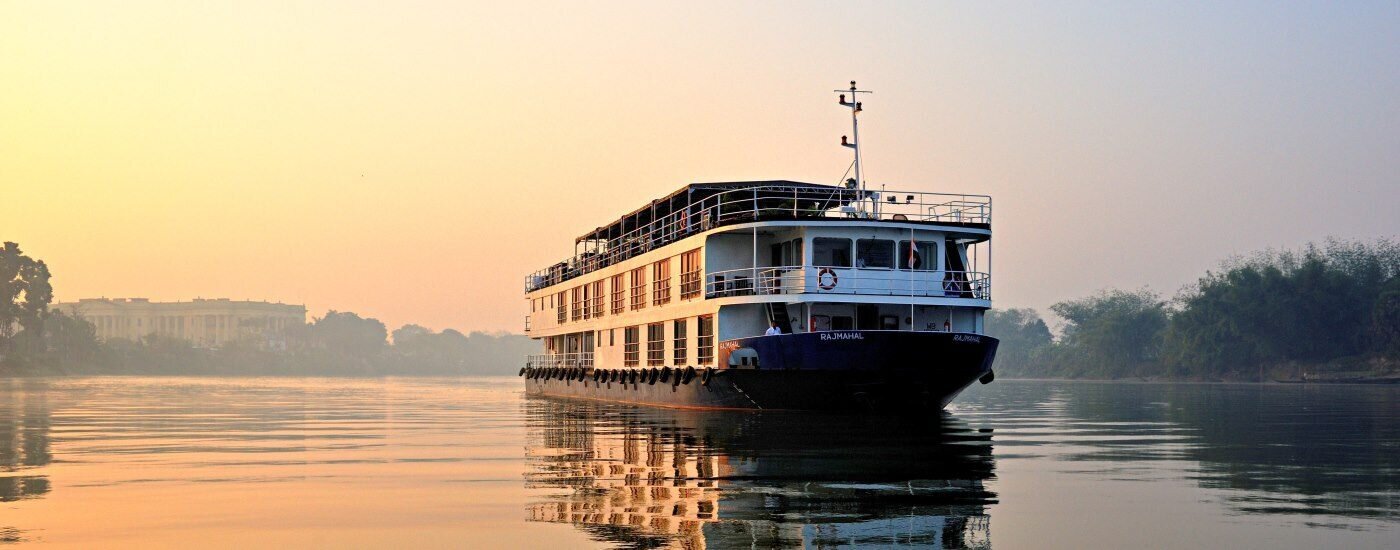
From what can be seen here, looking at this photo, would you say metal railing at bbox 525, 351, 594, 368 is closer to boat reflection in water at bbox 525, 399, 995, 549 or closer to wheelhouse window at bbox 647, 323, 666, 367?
wheelhouse window at bbox 647, 323, 666, 367

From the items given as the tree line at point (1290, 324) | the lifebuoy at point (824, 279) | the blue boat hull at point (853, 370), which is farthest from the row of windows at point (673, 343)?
the tree line at point (1290, 324)

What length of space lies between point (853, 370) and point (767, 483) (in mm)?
16764

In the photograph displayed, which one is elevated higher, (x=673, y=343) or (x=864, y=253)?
(x=864, y=253)

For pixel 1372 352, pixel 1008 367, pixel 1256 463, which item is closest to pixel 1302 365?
pixel 1372 352

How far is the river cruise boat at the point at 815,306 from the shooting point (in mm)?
31625

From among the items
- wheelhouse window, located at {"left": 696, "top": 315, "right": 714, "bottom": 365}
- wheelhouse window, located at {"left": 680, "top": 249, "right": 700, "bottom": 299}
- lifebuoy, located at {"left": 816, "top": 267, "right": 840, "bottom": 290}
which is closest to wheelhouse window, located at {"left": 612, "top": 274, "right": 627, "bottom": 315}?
wheelhouse window, located at {"left": 680, "top": 249, "right": 700, "bottom": 299}

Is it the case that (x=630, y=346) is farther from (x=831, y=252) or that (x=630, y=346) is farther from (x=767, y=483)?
(x=767, y=483)

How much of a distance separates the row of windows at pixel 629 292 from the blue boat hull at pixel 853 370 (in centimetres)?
403

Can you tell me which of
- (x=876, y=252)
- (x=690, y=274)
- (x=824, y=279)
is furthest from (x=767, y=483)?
(x=690, y=274)

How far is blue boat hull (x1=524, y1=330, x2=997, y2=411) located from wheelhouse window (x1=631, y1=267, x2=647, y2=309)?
9578 millimetres

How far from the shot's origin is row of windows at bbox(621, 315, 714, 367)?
36.8 meters

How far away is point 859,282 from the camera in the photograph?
109 ft

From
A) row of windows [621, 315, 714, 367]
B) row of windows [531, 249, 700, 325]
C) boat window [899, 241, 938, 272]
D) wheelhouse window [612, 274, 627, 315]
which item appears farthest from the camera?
wheelhouse window [612, 274, 627, 315]

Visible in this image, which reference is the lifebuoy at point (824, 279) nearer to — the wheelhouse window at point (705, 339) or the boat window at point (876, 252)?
the boat window at point (876, 252)
